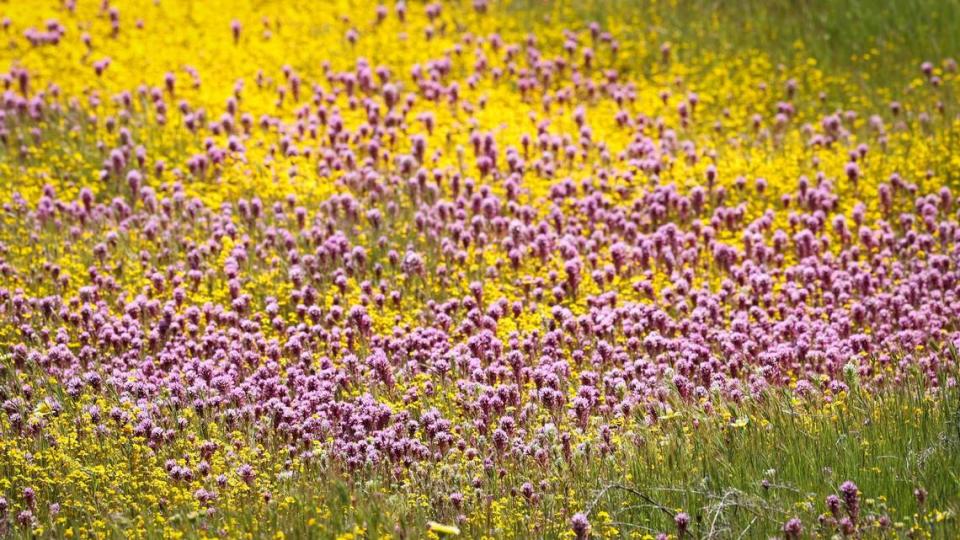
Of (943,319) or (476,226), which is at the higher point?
(476,226)

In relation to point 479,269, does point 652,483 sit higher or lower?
lower

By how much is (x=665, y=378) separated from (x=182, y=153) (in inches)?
292

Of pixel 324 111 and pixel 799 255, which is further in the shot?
pixel 324 111

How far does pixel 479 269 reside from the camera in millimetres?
10898

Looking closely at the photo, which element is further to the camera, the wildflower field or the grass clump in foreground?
the wildflower field

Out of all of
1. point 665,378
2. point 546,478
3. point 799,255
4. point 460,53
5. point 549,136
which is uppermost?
point 460,53

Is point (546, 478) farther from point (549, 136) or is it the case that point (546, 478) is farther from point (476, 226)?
point (549, 136)

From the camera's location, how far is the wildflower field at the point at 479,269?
711 centimetres

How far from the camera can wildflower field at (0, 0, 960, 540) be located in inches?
280

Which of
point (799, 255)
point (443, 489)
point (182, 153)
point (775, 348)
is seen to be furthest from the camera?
point (182, 153)

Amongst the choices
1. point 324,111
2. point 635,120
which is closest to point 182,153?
point 324,111

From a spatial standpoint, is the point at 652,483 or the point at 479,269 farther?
the point at 479,269

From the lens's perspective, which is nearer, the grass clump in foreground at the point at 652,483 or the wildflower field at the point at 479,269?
the grass clump in foreground at the point at 652,483

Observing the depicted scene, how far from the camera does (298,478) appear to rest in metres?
7.31
